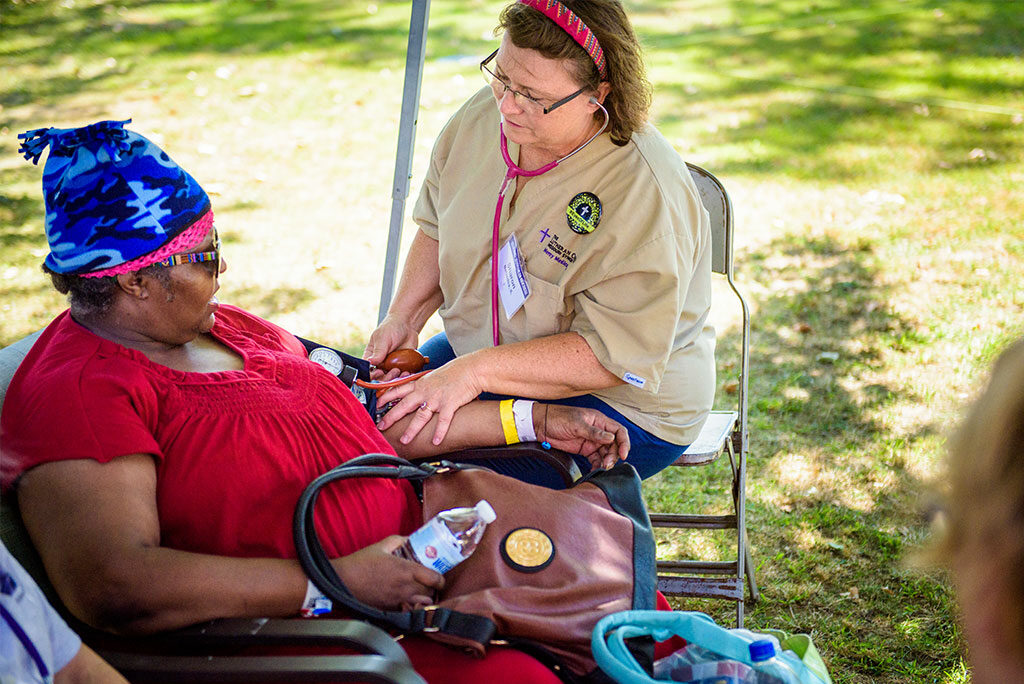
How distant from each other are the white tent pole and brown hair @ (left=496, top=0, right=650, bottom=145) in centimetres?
50

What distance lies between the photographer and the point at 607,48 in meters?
2.56

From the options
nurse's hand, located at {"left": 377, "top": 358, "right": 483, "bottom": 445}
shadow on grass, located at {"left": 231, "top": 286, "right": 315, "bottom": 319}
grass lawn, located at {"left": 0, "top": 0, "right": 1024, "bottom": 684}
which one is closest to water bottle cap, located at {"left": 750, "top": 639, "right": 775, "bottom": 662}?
grass lawn, located at {"left": 0, "top": 0, "right": 1024, "bottom": 684}

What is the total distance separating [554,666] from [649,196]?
4.41 feet

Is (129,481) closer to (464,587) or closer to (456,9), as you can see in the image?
(464,587)

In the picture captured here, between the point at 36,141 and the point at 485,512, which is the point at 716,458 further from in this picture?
the point at 36,141

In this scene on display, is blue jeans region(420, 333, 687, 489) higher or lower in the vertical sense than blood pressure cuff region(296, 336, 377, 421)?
lower

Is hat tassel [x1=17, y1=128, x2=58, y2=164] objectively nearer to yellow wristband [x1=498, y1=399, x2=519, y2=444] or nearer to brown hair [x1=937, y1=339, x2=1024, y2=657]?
yellow wristband [x1=498, y1=399, x2=519, y2=444]

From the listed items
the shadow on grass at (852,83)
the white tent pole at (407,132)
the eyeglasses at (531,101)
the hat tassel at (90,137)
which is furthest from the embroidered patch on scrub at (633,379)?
the shadow on grass at (852,83)

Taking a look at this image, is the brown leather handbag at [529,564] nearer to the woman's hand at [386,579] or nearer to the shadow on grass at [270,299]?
the woman's hand at [386,579]

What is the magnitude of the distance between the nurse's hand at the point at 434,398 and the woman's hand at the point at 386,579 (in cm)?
69

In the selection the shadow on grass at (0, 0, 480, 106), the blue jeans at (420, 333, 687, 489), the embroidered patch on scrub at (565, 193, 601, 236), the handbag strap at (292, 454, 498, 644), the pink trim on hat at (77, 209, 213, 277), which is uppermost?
the pink trim on hat at (77, 209, 213, 277)

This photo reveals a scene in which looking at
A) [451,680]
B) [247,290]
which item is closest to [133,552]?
[451,680]

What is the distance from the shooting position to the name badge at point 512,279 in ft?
8.86

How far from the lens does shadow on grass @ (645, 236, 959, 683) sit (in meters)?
3.12
